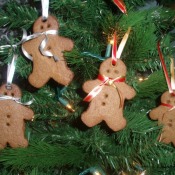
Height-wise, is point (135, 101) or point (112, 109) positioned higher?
point (112, 109)

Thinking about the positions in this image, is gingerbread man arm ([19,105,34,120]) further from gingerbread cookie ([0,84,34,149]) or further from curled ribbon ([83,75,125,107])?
curled ribbon ([83,75,125,107])

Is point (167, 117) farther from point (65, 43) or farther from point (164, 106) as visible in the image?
point (65, 43)

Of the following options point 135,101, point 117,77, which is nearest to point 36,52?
point 117,77

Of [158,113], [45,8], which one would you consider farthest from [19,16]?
[158,113]

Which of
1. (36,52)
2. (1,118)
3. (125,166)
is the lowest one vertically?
(125,166)

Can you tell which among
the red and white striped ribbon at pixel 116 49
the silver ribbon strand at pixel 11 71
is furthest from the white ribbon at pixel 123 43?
the silver ribbon strand at pixel 11 71

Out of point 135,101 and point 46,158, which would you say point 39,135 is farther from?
point 135,101

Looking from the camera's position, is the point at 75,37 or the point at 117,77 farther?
the point at 75,37

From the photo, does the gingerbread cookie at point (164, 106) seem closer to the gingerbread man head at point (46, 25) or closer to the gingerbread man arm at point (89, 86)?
the gingerbread man arm at point (89, 86)
